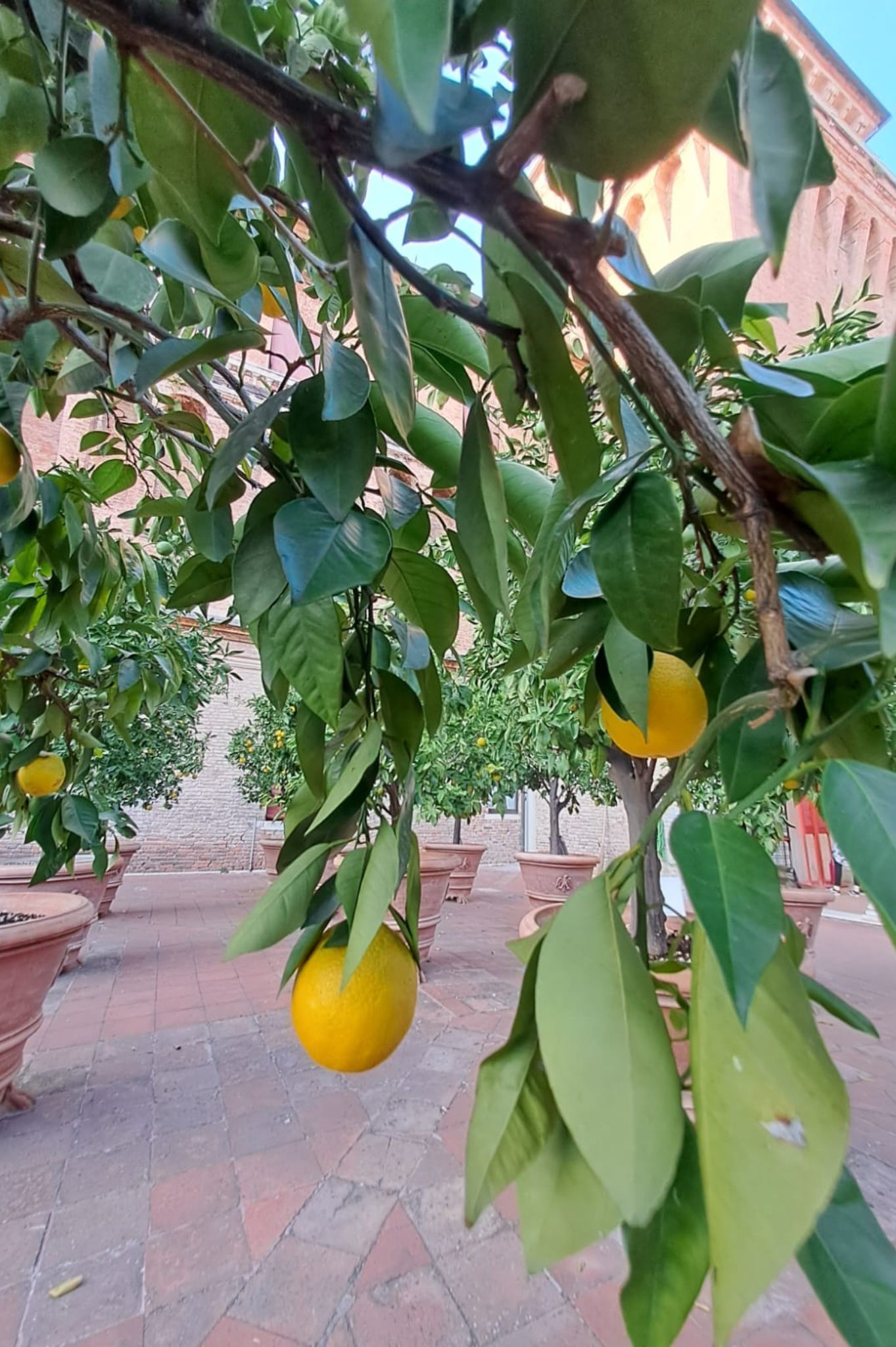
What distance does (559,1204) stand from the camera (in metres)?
0.20

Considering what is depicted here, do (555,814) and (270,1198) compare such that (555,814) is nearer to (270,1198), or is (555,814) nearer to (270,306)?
(270,1198)

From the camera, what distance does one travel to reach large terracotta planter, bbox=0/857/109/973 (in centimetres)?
250

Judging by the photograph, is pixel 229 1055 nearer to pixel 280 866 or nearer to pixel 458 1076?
pixel 458 1076

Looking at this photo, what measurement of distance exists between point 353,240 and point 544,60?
0.12m

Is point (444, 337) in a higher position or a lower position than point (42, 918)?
higher

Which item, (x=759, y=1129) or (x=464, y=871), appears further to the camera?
(x=464, y=871)

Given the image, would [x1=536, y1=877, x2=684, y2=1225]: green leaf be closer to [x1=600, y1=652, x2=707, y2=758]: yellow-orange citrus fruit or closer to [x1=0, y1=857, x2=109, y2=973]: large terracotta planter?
[x1=600, y1=652, x2=707, y2=758]: yellow-orange citrus fruit

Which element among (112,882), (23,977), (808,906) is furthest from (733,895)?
(112,882)

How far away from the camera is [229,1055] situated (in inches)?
71.7

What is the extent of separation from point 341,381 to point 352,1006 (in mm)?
333

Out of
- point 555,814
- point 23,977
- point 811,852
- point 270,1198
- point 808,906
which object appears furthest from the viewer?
point 811,852

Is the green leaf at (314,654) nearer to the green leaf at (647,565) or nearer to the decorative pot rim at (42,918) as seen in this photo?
the green leaf at (647,565)

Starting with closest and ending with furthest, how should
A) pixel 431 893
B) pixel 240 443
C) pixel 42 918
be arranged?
pixel 240 443 < pixel 42 918 < pixel 431 893

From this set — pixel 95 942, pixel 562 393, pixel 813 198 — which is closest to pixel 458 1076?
pixel 562 393
